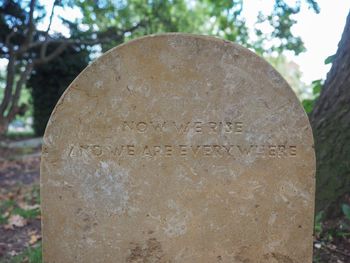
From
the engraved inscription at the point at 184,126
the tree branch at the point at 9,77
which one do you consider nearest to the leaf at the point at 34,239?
the engraved inscription at the point at 184,126

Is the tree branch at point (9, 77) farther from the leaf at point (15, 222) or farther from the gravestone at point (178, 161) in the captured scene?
the gravestone at point (178, 161)

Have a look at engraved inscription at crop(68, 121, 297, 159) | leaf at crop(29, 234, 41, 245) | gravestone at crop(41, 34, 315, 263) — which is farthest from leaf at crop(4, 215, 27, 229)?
engraved inscription at crop(68, 121, 297, 159)

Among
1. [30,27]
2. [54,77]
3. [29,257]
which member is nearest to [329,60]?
[29,257]

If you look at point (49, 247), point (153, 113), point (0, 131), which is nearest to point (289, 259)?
point (153, 113)

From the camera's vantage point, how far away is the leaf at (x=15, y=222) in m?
4.49

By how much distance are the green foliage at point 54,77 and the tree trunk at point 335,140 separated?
11.8m

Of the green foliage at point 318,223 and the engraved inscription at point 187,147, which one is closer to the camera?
the engraved inscription at point 187,147

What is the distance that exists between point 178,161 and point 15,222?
288 cm

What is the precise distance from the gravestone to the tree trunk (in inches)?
51.4

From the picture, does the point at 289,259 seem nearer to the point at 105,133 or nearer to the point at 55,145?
the point at 105,133

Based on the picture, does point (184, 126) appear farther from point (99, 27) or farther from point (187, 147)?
point (99, 27)

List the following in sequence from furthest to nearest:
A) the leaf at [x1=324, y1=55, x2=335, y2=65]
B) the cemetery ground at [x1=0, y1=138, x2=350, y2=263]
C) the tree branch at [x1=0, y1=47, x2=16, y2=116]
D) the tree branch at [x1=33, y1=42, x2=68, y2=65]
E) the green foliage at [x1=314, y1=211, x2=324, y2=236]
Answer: the tree branch at [x1=33, y1=42, x2=68, y2=65]
the tree branch at [x1=0, y1=47, x2=16, y2=116]
the leaf at [x1=324, y1=55, x2=335, y2=65]
the green foliage at [x1=314, y1=211, x2=324, y2=236]
the cemetery ground at [x1=0, y1=138, x2=350, y2=263]

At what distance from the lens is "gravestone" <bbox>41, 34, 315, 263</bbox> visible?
230cm

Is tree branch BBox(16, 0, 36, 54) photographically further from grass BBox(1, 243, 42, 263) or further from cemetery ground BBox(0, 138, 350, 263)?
grass BBox(1, 243, 42, 263)
